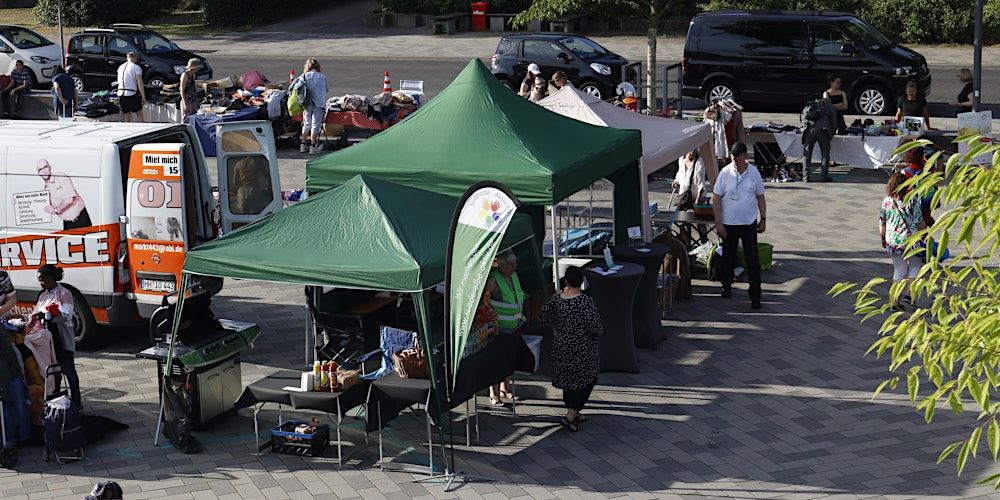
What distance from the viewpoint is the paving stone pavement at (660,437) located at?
990cm

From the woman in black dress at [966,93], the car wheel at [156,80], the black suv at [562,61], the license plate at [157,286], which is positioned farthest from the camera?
the car wheel at [156,80]

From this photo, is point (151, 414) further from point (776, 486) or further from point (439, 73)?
point (439, 73)

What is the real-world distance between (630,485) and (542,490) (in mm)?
673

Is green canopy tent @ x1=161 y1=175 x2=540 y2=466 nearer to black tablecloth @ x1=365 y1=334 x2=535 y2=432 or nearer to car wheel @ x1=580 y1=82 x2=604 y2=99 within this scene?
black tablecloth @ x1=365 y1=334 x2=535 y2=432

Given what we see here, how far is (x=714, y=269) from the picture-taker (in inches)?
603

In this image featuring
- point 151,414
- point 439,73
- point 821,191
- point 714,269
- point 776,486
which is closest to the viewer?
point 776,486

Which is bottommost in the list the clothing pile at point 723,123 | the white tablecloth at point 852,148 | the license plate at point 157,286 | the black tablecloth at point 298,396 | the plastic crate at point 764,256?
the black tablecloth at point 298,396

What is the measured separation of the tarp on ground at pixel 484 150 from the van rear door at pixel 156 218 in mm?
1322

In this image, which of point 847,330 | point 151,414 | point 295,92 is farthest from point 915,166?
point 295,92

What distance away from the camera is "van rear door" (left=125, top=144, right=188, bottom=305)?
12617mm

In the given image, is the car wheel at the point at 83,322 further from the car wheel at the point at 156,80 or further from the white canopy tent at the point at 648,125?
the car wheel at the point at 156,80

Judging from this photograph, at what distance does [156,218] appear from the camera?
12695mm

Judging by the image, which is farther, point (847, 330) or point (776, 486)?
point (847, 330)

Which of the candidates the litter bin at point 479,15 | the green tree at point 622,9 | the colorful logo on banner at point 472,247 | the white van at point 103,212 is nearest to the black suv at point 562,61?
the green tree at point 622,9
